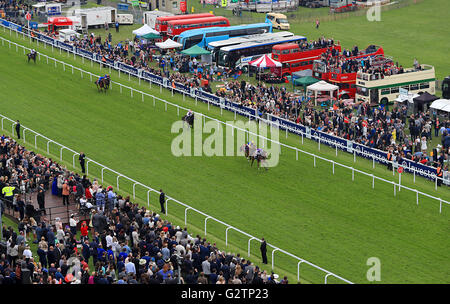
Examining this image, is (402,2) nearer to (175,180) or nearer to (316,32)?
(316,32)

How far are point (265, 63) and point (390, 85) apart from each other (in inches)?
347

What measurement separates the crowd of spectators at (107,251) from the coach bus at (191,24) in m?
34.1

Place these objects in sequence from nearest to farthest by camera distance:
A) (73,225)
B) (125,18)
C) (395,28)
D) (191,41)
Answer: (73,225) → (191,41) → (125,18) → (395,28)

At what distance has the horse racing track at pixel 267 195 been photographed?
31406 millimetres

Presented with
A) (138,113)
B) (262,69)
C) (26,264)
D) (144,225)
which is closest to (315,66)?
(262,69)

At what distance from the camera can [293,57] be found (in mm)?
59656

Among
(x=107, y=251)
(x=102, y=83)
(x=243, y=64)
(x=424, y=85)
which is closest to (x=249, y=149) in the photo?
(x=107, y=251)

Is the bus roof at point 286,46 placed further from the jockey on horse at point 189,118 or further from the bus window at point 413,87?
the jockey on horse at point 189,118

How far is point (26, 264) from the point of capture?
1054 inches

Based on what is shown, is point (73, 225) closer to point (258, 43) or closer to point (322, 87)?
point (322, 87)

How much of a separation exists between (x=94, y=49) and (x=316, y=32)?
2226 centimetres

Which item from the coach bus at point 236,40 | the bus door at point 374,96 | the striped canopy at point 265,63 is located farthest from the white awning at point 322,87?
the coach bus at point 236,40

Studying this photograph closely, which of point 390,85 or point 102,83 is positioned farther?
point 390,85

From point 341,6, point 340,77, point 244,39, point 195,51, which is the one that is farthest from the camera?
point 341,6
